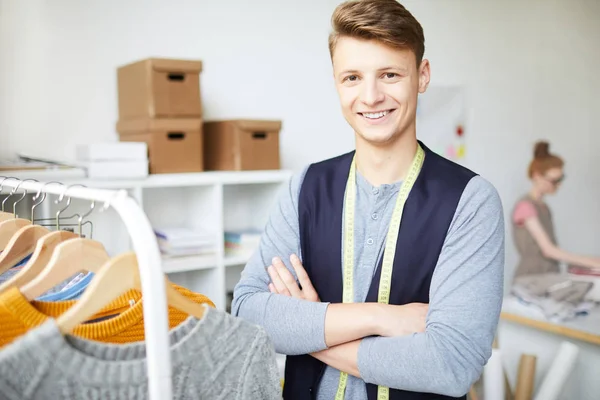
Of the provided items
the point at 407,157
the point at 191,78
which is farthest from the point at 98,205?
the point at 407,157

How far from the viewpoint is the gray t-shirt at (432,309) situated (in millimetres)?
1392

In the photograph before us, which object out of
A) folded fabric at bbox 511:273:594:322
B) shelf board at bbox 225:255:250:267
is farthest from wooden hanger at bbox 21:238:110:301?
folded fabric at bbox 511:273:594:322

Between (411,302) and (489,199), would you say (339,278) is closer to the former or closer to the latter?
(411,302)

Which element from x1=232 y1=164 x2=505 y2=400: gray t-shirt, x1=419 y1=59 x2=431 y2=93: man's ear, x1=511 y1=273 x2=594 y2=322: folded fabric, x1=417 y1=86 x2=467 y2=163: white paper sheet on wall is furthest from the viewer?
x1=417 y1=86 x2=467 y2=163: white paper sheet on wall

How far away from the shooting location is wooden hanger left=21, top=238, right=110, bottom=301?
3.35ft

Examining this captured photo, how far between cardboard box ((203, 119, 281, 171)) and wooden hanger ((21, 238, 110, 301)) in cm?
195

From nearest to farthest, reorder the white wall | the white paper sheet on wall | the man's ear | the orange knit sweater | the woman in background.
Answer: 1. the orange knit sweater
2. the man's ear
3. the white wall
4. the woman in background
5. the white paper sheet on wall

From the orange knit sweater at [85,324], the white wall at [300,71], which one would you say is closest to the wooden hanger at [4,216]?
the orange knit sweater at [85,324]

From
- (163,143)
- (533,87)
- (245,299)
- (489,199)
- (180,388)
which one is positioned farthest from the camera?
(533,87)

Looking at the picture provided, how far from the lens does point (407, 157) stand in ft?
5.23

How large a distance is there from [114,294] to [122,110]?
2.24m

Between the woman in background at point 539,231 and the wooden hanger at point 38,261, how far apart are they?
3.71m

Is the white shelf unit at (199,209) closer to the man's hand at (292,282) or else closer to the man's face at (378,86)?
the man's hand at (292,282)

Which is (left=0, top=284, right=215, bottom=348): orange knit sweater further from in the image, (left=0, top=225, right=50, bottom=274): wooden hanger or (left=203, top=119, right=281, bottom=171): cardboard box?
(left=203, top=119, right=281, bottom=171): cardboard box
